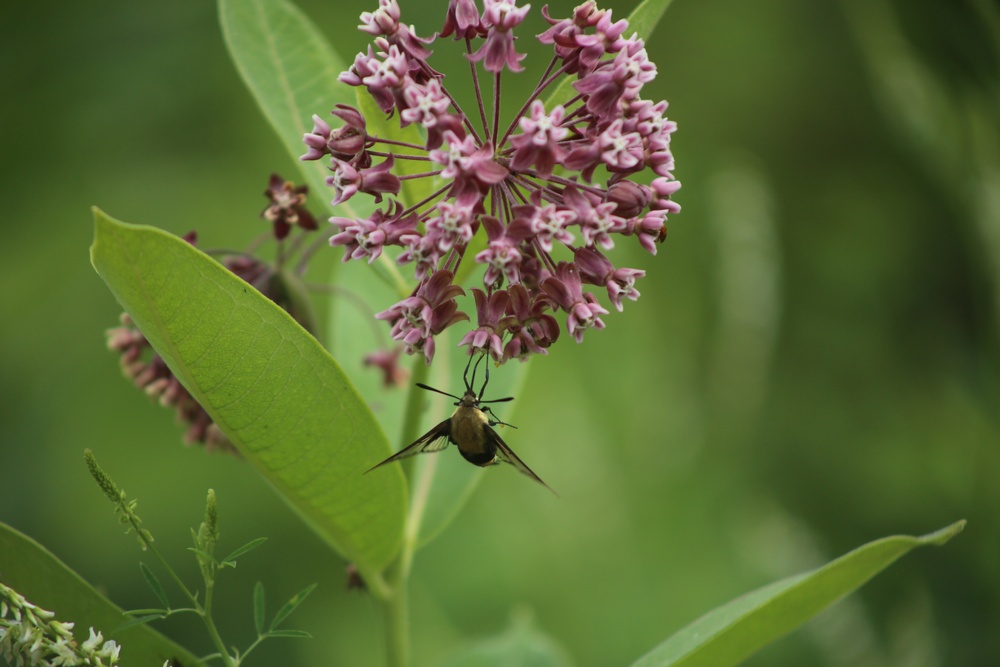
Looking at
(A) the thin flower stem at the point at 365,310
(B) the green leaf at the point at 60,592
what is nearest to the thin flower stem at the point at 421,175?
(A) the thin flower stem at the point at 365,310

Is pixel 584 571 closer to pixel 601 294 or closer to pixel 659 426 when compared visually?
pixel 659 426

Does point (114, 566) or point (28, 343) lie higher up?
point (28, 343)

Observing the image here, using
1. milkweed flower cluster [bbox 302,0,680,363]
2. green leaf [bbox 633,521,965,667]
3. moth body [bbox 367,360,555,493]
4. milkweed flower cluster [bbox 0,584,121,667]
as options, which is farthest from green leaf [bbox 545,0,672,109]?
milkweed flower cluster [bbox 0,584,121,667]

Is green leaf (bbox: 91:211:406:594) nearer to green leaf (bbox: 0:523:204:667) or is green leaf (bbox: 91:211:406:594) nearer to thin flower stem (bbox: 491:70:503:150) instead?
green leaf (bbox: 0:523:204:667)

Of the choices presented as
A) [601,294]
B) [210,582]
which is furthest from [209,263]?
[601,294]

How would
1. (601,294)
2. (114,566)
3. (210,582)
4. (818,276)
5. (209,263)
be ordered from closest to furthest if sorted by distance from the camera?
(209,263)
(210,582)
(601,294)
(114,566)
(818,276)
